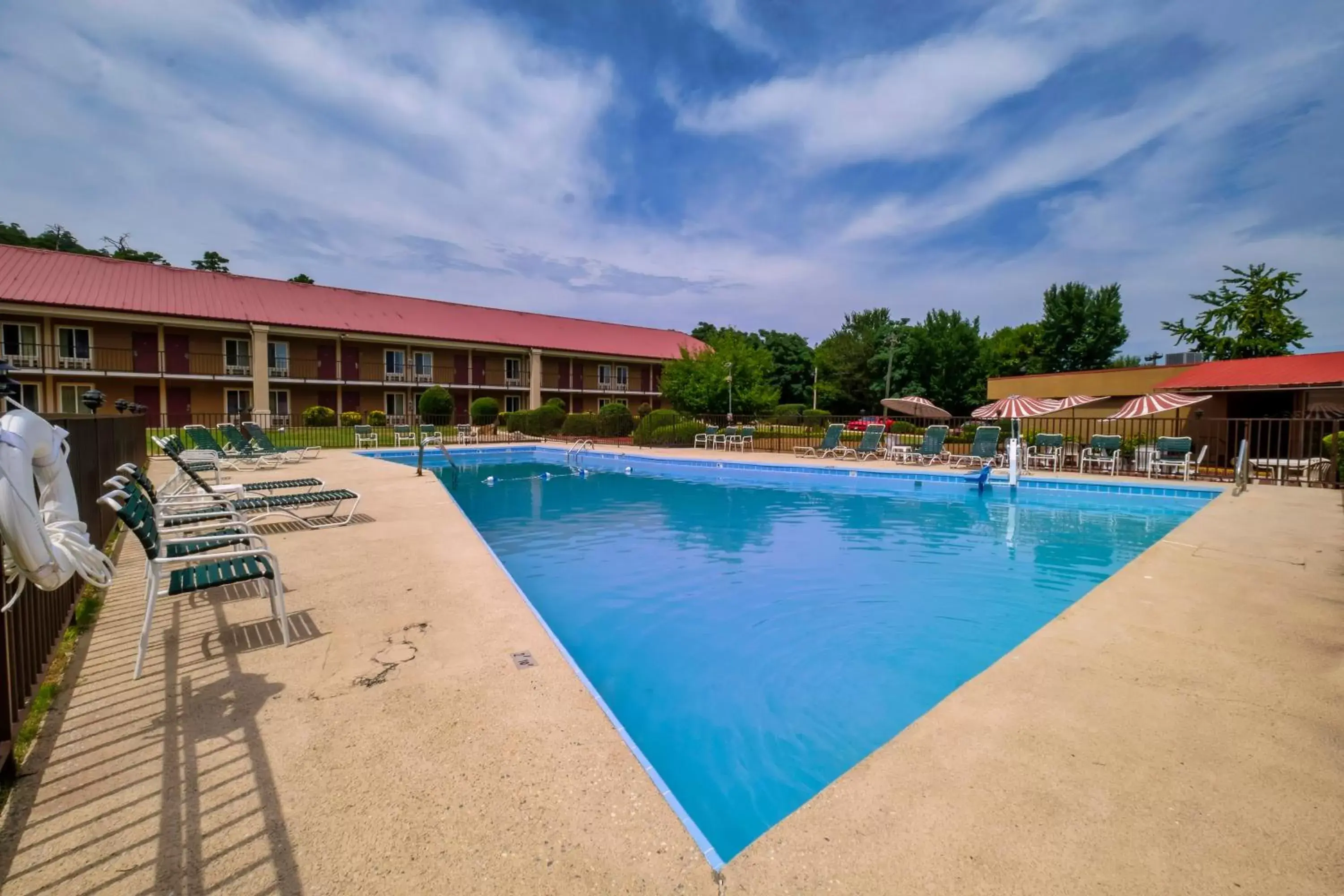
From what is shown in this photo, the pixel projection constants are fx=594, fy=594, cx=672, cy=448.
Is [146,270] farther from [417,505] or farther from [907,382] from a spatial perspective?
[907,382]

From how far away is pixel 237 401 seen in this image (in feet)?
92.1

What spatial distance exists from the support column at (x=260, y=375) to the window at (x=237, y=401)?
0.54m

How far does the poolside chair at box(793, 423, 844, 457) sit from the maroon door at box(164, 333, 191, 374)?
27.1 m

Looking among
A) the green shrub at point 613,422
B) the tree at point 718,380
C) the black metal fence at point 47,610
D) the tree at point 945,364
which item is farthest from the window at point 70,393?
the tree at point 945,364

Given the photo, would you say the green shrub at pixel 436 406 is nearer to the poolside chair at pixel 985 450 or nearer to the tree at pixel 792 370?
the poolside chair at pixel 985 450

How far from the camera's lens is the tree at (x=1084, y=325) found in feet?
141

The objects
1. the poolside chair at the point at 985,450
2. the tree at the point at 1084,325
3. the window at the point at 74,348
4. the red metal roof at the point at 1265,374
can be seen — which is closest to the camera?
the poolside chair at the point at 985,450

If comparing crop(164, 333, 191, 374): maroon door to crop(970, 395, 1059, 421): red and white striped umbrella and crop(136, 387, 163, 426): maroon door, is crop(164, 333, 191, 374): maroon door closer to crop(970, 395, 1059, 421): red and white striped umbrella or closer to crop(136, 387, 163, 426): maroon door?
crop(136, 387, 163, 426): maroon door

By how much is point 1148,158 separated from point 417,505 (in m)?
19.9

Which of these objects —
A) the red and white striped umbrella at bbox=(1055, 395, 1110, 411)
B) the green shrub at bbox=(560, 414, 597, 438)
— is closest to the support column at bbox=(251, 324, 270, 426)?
the green shrub at bbox=(560, 414, 597, 438)

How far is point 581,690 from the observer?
3.06m

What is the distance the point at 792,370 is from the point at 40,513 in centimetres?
5292

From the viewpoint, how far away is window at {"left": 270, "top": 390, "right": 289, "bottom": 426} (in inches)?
1099

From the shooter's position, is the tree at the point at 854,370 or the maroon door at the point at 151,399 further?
the tree at the point at 854,370
